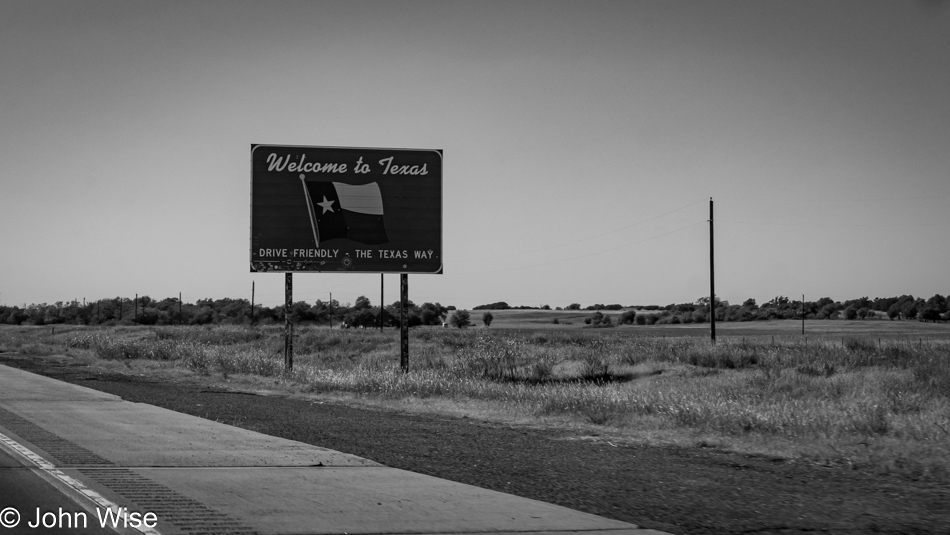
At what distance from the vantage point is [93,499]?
6.93 meters

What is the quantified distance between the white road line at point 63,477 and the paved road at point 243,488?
0.03ft

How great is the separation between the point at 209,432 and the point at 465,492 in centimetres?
547

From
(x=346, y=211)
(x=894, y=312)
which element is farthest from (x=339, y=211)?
(x=894, y=312)

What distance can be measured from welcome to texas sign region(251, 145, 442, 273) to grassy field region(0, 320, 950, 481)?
12.1ft

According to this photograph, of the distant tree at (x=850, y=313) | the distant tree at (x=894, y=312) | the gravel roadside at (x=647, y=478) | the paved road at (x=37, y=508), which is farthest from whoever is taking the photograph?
the distant tree at (x=850, y=313)

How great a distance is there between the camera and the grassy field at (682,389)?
1127 centimetres

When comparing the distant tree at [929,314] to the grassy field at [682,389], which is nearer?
the grassy field at [682,389]

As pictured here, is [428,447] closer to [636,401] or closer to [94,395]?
[636,401]

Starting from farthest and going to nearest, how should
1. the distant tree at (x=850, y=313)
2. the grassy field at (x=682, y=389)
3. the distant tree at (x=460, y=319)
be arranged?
the distant tree at (x=850, y=313) → the distant tree at (x=460, y=319) → the grassy field at (x=682, y=389)

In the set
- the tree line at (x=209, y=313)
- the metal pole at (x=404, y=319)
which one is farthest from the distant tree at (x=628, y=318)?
the metal pole at (x=404, y=319)

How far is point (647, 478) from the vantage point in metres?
8.55

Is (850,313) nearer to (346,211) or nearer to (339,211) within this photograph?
(346,211)

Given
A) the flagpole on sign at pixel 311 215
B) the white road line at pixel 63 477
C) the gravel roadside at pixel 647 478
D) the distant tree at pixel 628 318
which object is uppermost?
the flagpole on sign at pixel 311 215

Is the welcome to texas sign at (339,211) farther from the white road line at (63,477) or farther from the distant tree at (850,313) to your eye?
the distant tree at (850,313)
